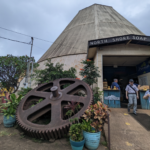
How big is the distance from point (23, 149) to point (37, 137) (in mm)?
469

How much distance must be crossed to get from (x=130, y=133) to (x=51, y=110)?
2.43 metres

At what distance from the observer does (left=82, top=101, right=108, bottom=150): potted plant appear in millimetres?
2438

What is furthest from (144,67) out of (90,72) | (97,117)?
(97,117)

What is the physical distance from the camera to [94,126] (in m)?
2.51

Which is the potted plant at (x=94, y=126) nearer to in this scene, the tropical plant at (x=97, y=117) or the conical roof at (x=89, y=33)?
the tropical plant at (x=97, y=117)

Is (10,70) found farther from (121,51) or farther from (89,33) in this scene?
(89,33)

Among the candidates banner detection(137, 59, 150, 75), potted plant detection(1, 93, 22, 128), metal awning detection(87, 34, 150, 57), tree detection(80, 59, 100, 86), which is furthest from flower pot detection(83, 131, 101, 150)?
banner detection(137, 59, 150, 75)

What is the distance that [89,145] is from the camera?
2445 millimetres

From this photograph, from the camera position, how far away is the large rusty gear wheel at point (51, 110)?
280 cm

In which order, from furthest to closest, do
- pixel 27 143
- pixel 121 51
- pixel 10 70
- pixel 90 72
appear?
pixel 10 70, pixel 121 51, pixel 90 72, pixel 27 143

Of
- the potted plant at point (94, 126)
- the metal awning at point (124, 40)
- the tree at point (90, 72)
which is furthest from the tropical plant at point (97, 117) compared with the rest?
the metal awning at point (124, 40)

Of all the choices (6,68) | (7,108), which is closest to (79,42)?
(6,68)

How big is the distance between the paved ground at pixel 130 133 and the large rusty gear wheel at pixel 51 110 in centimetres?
111

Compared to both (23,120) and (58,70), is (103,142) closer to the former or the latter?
(23,120)
